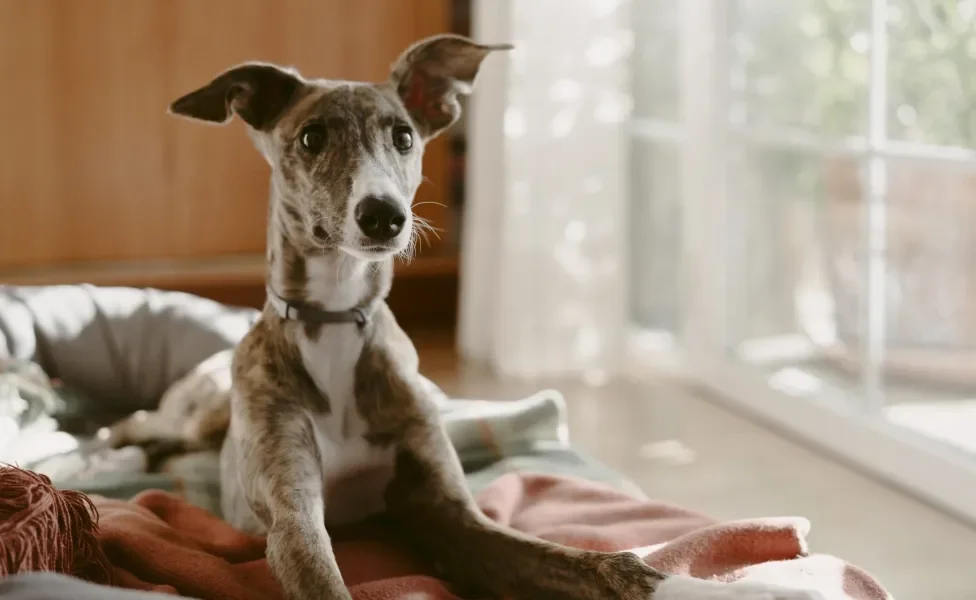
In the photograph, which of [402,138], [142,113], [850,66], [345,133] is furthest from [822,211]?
[142,113]

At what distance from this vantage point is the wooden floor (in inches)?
95.2

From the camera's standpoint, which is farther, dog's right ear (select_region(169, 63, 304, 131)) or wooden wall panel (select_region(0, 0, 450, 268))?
wooden wall panel (select_region(0, 0, 450, 268))

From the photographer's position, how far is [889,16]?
287 cm

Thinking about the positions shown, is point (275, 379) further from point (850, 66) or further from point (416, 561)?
point (850, 66)

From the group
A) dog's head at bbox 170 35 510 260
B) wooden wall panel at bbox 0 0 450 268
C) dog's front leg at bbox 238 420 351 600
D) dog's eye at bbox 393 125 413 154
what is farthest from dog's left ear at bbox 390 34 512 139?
wooden wall panel at bbox 0 0 450 268

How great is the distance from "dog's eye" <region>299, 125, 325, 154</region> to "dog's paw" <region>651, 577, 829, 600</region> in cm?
79

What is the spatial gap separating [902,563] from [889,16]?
4.36 feet

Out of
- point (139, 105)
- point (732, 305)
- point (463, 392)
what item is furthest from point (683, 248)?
point (139, 105)

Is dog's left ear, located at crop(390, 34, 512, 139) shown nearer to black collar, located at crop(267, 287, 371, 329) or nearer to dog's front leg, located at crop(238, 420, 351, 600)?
black collar, located at crop(267, 287, 371, 329)

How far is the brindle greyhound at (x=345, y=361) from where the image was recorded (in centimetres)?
165

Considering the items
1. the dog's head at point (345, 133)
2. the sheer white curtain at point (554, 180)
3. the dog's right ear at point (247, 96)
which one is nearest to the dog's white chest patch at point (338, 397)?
the dog's head at point (345, 133)

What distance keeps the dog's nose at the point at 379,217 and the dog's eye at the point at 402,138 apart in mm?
189

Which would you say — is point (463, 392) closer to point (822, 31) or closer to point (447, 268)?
point (447, 268)

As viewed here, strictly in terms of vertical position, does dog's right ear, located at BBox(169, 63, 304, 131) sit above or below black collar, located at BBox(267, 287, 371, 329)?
above
